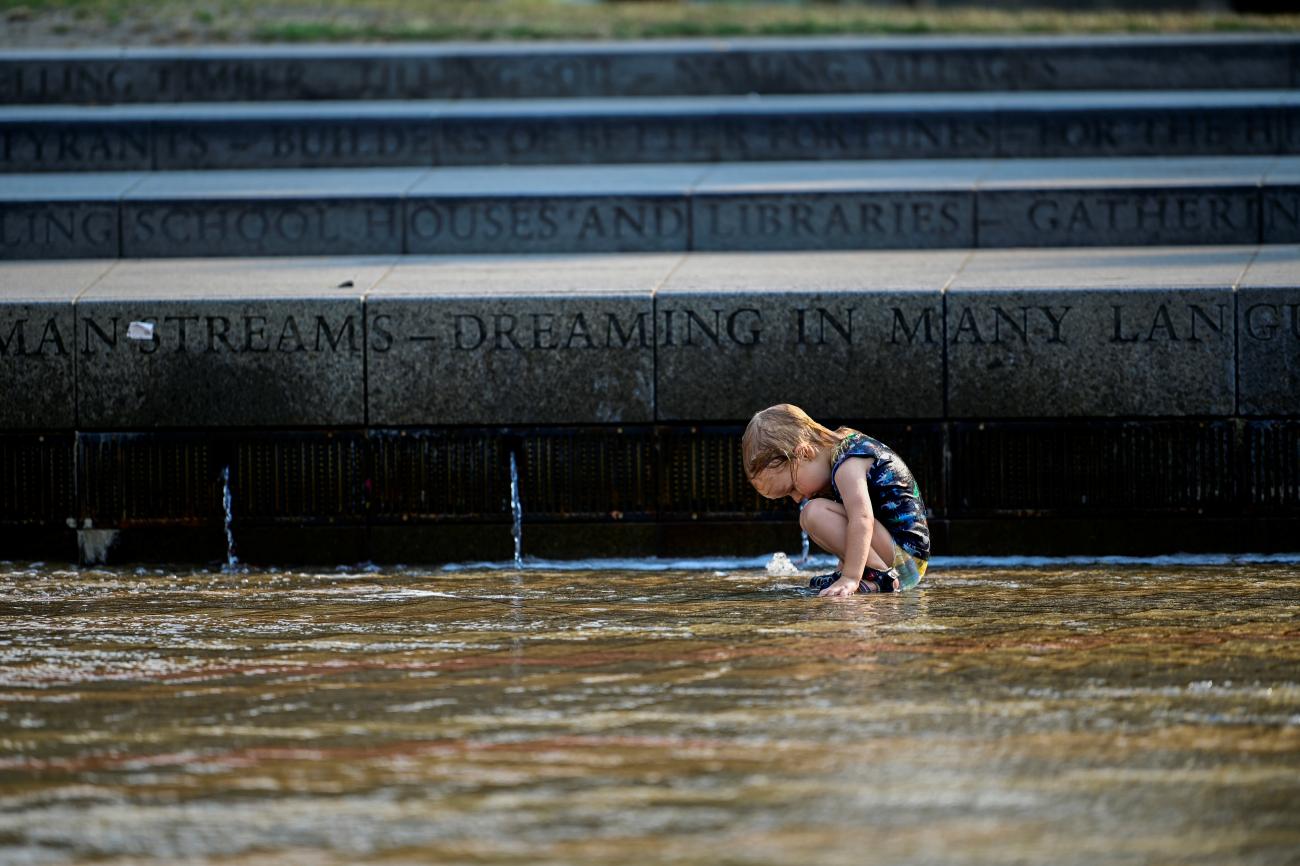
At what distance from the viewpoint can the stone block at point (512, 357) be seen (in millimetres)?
8039

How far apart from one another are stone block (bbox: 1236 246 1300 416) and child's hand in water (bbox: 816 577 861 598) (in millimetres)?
2517

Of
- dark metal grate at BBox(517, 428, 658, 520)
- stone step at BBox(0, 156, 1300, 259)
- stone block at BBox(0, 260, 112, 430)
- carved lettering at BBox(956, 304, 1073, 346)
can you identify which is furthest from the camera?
stone step at BBox(0, 156, 1300, 259)

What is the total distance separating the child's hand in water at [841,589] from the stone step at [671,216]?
4195mm

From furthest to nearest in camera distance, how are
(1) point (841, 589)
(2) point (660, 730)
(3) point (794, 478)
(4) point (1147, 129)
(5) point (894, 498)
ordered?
(4) point (1147, 129), (5) point (894, 498), (3) point (794, 478), (1) point (841, 589), (2) point (660, 730)

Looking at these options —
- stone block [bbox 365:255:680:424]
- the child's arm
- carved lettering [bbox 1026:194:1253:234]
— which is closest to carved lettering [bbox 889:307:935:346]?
stone block [bbox 365:255:680:424]

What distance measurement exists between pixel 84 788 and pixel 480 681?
4.32 ft

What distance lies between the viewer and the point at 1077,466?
796 centimetres

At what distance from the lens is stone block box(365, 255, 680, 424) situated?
8039mm

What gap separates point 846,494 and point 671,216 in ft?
13.7

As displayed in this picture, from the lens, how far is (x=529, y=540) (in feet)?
26.7

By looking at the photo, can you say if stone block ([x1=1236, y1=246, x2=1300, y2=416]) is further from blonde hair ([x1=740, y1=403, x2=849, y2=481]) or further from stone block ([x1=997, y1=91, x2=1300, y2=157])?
stone block ([x1=997, y1=91, x2=1300, y2=157])

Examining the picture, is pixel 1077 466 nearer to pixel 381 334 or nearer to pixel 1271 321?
pixel 1271 321

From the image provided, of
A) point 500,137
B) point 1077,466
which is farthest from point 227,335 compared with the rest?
point 500,137

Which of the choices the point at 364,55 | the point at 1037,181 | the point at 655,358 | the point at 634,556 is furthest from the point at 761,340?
the point at 364,55
